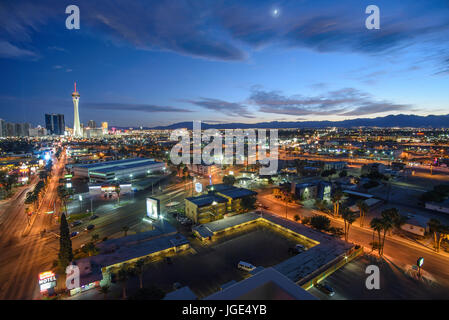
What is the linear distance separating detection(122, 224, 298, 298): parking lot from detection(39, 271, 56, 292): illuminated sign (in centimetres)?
632

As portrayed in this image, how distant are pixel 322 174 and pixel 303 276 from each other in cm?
4539

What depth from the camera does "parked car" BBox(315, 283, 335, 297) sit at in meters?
18.9

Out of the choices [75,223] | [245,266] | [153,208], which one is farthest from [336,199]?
[75,223]

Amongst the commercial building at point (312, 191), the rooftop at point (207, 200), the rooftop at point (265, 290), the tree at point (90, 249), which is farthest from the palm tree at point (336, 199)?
the tree at point (90, 249)

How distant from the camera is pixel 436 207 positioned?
36281mm

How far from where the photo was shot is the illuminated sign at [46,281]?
18766 millimetres

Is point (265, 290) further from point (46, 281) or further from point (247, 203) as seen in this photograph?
point (247, 203)

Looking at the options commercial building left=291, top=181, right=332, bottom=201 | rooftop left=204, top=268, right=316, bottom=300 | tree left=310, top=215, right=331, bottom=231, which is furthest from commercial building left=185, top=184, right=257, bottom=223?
rooftop left=204, top=268, right=316, bottom=300

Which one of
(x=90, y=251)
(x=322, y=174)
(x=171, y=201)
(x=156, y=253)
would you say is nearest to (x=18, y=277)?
(x=90, y=251)

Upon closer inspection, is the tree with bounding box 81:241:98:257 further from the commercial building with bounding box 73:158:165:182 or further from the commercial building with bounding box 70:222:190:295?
the commercial building with bounding box 73:158:165:182

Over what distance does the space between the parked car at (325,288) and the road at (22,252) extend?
2410 centimetres

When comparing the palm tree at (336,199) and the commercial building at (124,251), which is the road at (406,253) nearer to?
the palm tree at (336,199)

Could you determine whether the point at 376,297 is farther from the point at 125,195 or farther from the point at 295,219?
the point at 125,195

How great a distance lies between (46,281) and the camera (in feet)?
62.2
